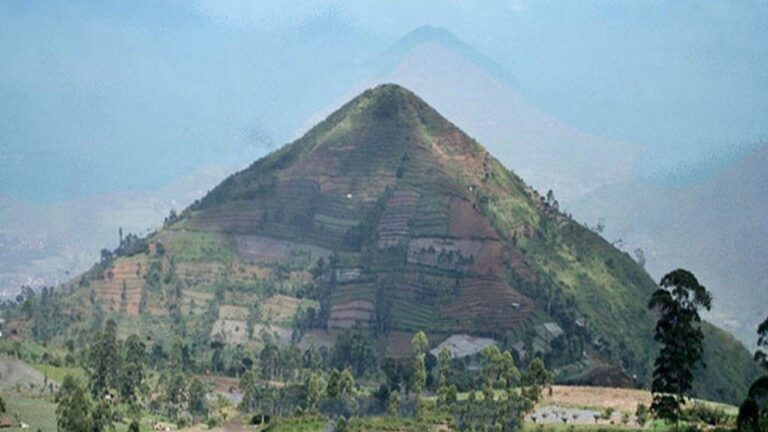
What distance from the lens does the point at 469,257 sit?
149m

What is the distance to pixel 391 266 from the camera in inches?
5871

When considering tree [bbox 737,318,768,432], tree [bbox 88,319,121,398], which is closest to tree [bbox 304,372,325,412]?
tree [bbox 88,319,121,398]

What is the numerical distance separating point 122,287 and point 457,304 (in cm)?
4107

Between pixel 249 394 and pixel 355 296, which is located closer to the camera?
pixel 249 394

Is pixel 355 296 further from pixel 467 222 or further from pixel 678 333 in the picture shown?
pixel 678 333

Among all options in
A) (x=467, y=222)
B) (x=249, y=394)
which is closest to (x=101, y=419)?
(x=249, y=394)

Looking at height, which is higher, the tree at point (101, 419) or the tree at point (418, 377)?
the tree at point (418, 377)

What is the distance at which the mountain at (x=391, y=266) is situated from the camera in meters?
139

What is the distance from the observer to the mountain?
13875 cm

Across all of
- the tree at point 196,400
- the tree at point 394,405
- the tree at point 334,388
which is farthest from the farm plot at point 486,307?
the tree at point 394,405

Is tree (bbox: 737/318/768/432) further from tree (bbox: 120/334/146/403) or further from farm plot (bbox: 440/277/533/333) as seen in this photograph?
farm plot (bbox: 440/277/533/333)

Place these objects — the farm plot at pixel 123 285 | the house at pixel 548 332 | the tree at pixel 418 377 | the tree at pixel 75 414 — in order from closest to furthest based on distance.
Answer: the tree at pixel 75 414 → the tree at pixel 418 377 → the house at pixel 548 332 → the farm plot at pixel 123 285

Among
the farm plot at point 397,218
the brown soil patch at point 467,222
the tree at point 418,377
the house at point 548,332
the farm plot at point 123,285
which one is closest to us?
the tree at point 418,377

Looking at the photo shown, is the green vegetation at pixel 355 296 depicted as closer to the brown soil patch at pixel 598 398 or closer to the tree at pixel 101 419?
the brown soil patch at pixel 598 398
